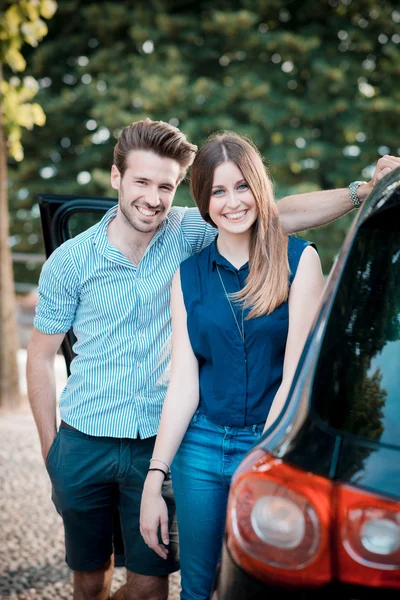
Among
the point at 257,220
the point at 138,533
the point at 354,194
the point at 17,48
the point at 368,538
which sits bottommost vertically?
the point at 138,533

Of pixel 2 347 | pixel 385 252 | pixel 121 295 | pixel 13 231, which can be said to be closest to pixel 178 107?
pixel 13 231

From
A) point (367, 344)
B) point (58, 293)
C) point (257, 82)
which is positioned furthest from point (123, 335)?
point (257, 82)

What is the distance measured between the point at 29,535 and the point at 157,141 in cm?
282

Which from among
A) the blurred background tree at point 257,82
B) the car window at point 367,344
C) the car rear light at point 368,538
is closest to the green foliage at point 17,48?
the car window at point 367,344

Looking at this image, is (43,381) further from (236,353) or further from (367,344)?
(367,344)

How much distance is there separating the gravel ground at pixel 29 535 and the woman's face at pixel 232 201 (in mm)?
2279

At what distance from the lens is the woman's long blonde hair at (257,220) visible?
213 cm

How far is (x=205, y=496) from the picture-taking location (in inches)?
85.4

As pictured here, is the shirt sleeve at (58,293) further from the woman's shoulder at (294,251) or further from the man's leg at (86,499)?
the woman's shoulder at (294,251)

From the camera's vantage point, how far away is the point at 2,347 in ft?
27.3

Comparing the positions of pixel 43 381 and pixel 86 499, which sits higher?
pixel 43 381

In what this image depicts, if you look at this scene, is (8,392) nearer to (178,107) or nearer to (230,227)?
(230,227)

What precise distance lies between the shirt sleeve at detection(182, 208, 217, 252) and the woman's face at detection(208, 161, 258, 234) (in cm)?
60

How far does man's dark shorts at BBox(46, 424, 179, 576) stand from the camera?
2779 mm
